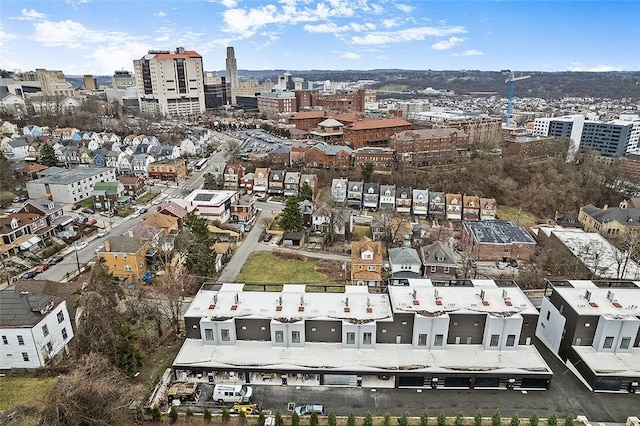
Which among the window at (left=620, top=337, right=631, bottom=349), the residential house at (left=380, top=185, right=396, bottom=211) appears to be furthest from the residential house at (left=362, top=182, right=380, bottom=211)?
the window at (left=620, top=337, right=631, bottom=349)

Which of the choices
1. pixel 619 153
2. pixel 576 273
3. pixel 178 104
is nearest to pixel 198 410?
pixel 576 273

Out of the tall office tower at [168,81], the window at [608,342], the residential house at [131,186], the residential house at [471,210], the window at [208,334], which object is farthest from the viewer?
the tall office tower at [168,81]

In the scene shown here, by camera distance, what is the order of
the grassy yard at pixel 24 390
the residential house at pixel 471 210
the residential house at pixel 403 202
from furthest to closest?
the residential house at pixel 403 202 < the residential house at pixel 471 210 < the grassy yard at pixel 24 390

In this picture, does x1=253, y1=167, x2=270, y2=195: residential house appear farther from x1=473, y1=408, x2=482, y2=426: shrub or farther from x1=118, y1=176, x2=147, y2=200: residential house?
x1=473, y1=408, x2=482, y2=426: shrub

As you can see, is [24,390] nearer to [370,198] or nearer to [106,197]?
[106,197]

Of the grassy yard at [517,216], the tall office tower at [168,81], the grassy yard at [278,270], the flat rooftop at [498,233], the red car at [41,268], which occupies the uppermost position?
the tall office tower at [168,81]

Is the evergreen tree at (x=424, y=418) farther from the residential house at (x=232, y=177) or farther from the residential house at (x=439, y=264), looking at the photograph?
the residential house at (x=232, y=177)

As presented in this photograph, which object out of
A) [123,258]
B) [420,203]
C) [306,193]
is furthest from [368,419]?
[306,193]

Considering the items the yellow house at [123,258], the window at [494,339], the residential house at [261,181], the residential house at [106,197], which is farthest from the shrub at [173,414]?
the residential house at [261,181]
